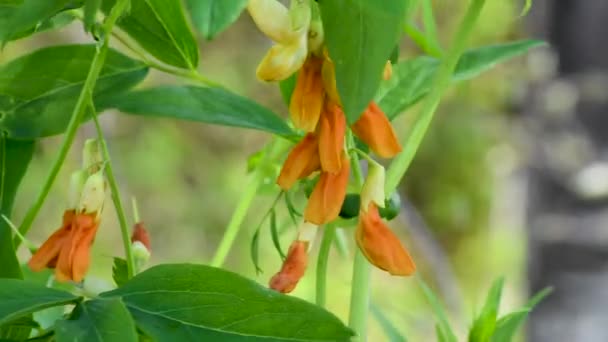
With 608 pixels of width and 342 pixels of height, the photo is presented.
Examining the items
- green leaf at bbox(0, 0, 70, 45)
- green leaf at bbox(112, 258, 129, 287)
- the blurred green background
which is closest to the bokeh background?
the blurred green background

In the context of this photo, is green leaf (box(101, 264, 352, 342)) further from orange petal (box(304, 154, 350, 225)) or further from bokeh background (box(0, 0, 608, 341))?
bokeh background (box(0, 0, 608, 341))

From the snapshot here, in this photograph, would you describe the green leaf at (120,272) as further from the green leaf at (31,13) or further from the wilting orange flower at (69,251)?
the green leaf at (31,13)

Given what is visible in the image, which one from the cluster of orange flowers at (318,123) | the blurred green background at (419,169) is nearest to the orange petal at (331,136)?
the cluster of orange flowers at (318,123)

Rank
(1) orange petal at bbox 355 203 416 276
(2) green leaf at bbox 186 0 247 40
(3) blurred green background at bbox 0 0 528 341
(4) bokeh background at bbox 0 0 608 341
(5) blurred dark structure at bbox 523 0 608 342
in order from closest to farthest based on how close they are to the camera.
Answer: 1. (2) green leaf at bbox 186 0 247 40
2. (1) orange petal at bbox 355 203 416 276
3. (5) blurred dark structure at bbox 523 0 608 342
4. (4) bokeh background at bbox 0 0 608 341
5. (3) blurred green background at bbox 0 0 528 341

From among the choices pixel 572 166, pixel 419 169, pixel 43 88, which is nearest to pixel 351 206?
pixel 43 88

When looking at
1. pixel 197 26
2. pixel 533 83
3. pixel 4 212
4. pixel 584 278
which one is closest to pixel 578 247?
pixel 584 278

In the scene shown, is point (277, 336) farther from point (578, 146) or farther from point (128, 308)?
point (578, 146)

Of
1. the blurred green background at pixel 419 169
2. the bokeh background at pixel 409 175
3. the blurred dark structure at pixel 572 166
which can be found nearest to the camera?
the blurred dark structure at pixel 572 166
